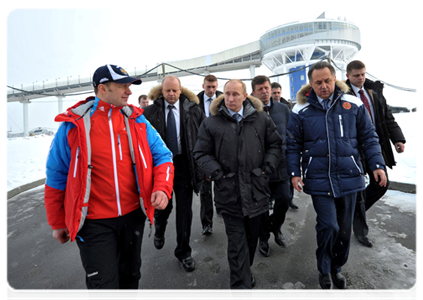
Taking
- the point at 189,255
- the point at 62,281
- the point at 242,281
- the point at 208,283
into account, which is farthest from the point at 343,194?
the point at 62,281

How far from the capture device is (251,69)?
4097 cm

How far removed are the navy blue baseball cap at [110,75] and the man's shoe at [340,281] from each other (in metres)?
2.74

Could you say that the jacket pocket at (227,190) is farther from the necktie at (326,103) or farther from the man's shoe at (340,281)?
the man's shoe at (340,281)

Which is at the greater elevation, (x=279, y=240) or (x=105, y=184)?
(x=105, y=184)

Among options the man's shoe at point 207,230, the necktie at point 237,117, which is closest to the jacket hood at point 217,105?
the necktie at point 237,117

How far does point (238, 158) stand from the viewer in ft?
8.00

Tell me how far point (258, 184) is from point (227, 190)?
1.06 feet

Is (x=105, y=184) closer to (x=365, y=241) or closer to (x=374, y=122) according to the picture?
(x=365, y=241)

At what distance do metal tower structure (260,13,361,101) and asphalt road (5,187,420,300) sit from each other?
36756 millimetres

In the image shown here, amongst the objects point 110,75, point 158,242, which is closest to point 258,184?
point 110,75

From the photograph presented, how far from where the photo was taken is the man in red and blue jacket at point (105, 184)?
1.75m

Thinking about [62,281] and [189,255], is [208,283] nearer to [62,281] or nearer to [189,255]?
[189,255]

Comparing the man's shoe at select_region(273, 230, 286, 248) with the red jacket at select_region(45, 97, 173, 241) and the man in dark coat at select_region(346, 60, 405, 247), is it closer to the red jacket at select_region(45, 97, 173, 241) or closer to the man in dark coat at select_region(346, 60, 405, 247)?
the man in dark coat at select_region(346, 60, 405, 247)

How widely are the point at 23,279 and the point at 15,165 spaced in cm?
876
